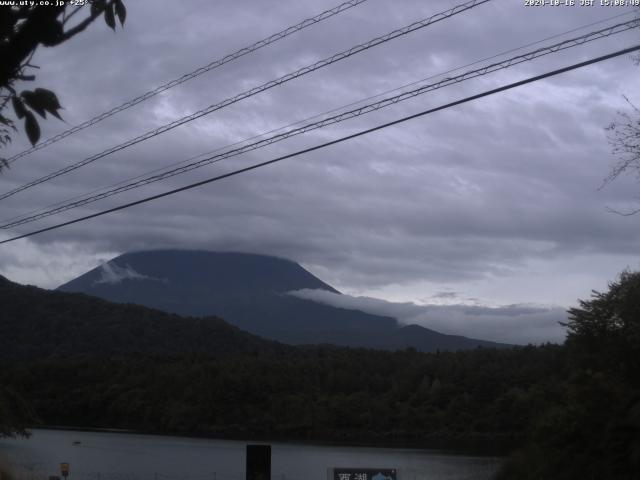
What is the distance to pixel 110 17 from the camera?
444 centimetres

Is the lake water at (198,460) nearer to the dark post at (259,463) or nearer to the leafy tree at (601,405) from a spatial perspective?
the leafy tree at (601,405)

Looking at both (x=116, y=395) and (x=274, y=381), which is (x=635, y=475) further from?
(x=116, y=395)

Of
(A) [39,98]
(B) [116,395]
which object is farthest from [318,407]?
(A) [39,98]

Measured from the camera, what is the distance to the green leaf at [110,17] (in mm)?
4391

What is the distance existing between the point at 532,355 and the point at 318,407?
2210 cm

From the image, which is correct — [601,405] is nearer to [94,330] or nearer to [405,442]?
[405,442]

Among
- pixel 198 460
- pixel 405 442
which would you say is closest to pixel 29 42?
pixel 198 460

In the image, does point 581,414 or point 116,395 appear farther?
point 116,395

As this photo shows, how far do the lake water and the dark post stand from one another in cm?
2009

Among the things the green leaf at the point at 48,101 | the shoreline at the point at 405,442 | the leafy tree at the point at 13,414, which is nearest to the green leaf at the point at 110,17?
the green leaf at the point at 48,101

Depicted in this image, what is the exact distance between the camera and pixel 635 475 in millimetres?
20156

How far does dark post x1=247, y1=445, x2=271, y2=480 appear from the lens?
13609 millimetres

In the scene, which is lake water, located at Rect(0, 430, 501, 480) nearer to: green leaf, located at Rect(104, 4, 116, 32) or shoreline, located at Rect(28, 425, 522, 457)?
shoreline, located at Rect(28, 425, 522, 457)

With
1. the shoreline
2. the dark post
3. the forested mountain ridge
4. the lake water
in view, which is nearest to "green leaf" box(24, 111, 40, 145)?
the dark post
